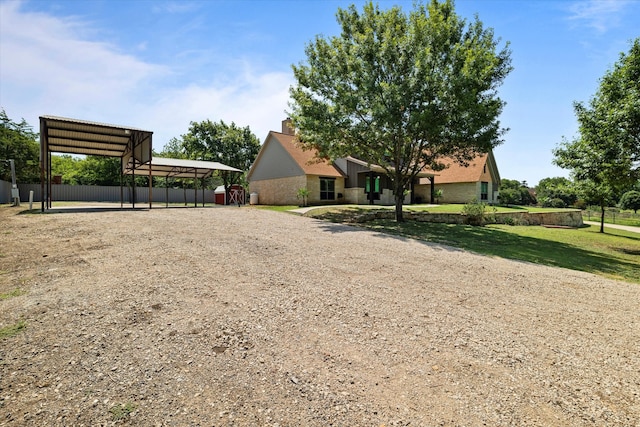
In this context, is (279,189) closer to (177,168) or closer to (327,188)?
(327,188)

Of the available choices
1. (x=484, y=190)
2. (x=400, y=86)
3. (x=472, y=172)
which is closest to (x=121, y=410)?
(x=400, y=86)

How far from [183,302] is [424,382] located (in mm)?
3423

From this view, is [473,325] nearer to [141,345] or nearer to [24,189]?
[141,345]

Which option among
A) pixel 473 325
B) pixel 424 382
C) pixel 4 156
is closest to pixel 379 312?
pixel 473 325

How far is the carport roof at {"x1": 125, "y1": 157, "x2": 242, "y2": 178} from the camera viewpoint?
24.0 meters

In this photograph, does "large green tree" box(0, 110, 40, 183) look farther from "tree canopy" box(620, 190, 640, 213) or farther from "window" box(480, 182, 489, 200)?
"tree canopy" box(620, 190, 640, 213)

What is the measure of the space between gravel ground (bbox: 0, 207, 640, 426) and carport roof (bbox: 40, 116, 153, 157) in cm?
1252

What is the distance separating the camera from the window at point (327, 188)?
27219 millimetres

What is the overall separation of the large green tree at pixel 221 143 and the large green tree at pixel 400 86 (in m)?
28.2

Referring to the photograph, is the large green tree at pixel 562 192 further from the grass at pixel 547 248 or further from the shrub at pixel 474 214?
the shrub at pixel 474 214

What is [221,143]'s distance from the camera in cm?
4525

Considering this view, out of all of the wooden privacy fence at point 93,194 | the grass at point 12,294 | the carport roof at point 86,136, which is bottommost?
the grass at point 12,294

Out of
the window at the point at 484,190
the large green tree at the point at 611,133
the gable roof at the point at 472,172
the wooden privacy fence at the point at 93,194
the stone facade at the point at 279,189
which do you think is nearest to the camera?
the large green tree at the point at 611,133

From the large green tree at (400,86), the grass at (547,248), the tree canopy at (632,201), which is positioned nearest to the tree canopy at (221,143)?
the large green tree at (400,86)
